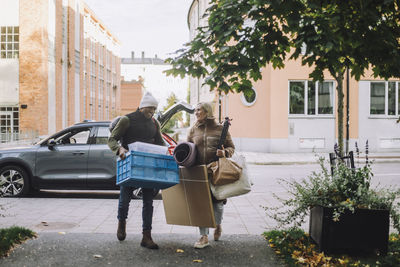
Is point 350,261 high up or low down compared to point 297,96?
down

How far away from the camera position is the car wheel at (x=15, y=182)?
9.40 meters

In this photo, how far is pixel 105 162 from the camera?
9.24 metres

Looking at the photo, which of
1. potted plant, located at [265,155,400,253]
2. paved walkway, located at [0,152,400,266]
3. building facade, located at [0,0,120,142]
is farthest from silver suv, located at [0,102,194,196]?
building facade, located at [0,0,120,142]

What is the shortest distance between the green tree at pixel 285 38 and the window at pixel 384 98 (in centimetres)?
2166

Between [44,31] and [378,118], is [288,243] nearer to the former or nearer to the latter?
[378,118]

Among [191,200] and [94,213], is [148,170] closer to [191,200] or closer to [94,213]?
[191,200]

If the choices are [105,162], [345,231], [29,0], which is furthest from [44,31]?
[345,231]

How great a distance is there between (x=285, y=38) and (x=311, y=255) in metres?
2.59

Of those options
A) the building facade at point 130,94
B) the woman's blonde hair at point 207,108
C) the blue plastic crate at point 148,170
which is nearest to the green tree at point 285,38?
the woman's blonde hair at point 207,108

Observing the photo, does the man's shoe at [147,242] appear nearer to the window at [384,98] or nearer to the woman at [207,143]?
the woman at [207,143]

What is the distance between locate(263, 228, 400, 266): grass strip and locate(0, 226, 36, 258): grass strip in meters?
3.15

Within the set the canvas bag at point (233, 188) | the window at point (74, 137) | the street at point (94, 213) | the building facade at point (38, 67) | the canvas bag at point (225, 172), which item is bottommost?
the street at point (94, 213)

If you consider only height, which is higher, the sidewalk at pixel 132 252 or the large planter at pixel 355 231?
the large planter at pixel 355 231

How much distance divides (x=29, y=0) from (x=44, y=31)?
264 centimetres
